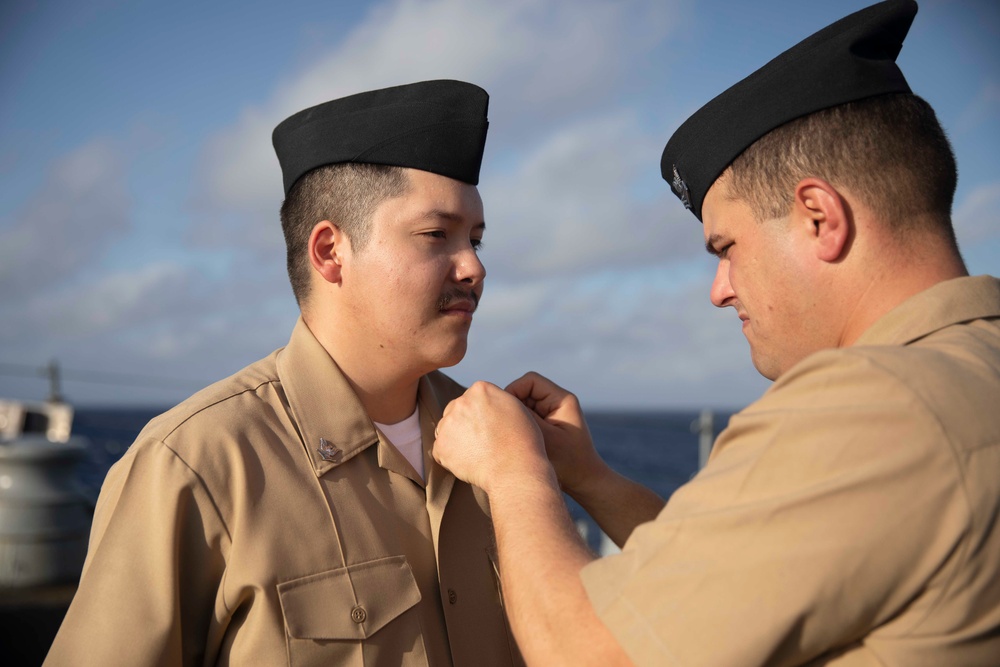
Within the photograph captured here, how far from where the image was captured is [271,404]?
9.32 feet

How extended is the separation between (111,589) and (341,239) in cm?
145

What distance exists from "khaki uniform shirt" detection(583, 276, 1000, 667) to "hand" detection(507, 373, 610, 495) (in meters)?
1.39

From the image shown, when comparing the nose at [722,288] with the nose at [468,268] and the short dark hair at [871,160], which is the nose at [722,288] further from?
the nose at [468,268]

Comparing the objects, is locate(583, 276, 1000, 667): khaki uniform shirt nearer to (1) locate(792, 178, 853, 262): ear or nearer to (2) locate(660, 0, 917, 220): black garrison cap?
(1) locate(792, 178, 853, 262): ear

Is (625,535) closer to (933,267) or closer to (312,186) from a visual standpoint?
(933,267)

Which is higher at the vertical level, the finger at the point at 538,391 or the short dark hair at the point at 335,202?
the short dark hair at the point at 335,202

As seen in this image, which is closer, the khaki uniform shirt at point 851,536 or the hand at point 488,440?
the khaki uniform shirt at point 851,536

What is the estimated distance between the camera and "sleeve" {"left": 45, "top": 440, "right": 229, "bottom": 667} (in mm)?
2250

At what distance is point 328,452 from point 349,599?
1.66 ft

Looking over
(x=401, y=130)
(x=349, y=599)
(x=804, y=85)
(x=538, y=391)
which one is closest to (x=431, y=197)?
(x=401, y=130)

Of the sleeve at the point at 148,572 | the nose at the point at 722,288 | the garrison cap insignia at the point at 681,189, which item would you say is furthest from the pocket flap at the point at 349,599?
the garrison cap insignia at the point at 681,189

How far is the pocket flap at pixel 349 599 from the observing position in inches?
95.8

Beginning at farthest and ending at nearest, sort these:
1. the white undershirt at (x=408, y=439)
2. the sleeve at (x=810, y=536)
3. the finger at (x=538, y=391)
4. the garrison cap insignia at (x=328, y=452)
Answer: the finger at (x=538, y=391), the white undershirt at (x=408, y=439), the garrison cap insignia at (x=328, y=452), the sleeve at (x=810, y=536)

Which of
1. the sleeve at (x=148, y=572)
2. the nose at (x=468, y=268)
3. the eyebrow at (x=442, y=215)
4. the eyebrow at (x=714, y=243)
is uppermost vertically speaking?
the eyebrow at (x=442, y=215)
